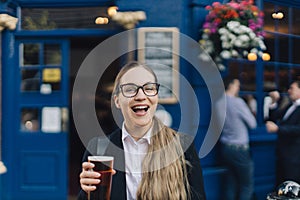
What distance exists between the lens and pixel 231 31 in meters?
4.77

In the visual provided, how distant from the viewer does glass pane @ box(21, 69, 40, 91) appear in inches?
212

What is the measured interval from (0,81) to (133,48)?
145 cm

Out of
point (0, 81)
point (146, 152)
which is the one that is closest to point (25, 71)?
point (0, 81)

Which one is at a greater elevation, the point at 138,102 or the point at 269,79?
the point at 269,79

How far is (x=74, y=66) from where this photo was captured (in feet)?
18.9

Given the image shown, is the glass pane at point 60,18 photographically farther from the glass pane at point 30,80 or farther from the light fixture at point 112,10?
the glass pane at point 30,80

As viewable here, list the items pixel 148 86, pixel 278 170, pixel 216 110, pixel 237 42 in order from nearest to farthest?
pixel 148 86 < pixel 237 42 < pixel 216 110 < pixel 278 170

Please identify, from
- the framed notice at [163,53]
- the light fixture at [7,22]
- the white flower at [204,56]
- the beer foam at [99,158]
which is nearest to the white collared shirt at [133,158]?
the beer foam at [99,158]

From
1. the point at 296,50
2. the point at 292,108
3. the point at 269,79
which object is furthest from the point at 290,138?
the point at 296,50

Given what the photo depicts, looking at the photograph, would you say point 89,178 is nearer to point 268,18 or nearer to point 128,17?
point 128,17

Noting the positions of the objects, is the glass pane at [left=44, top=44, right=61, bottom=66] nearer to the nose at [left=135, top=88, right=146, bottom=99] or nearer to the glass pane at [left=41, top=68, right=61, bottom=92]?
the glass pane at [left=41, top=68, right=61, bottom=92]

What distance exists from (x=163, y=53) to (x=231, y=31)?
2.30 ft

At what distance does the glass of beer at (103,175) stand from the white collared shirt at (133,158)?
0.12m

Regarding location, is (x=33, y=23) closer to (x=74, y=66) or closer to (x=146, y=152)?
(x=74, y=66)
